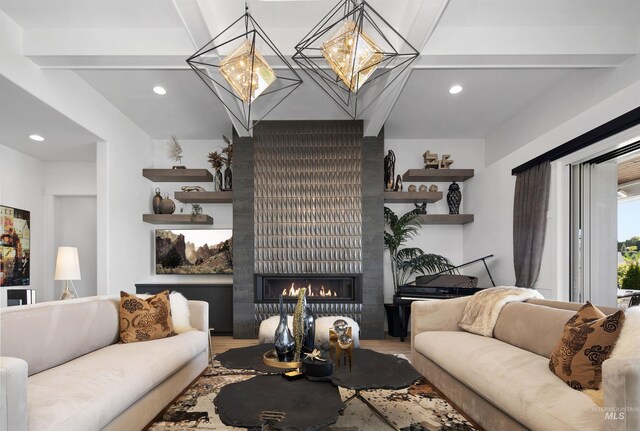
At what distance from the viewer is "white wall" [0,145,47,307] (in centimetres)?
491

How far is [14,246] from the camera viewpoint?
16.4 ft

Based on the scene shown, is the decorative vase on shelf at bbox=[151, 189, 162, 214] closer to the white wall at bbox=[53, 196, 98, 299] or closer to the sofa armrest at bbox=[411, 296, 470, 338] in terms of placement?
the white wall at bbox=[53, 196, 98, 299]

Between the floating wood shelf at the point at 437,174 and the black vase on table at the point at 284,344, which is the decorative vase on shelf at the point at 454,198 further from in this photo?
the black vase on table at the point at 284,344

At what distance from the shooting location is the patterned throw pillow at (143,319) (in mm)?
2889

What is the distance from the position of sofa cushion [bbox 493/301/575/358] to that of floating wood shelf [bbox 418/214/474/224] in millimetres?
2536

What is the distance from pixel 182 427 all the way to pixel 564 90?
4.46 m

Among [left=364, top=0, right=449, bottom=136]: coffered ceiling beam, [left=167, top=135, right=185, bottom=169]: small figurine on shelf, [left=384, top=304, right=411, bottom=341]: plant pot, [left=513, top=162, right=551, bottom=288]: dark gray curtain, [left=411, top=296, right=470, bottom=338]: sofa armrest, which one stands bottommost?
[left=384, top=304, right=411, bottom=341]: plant pot

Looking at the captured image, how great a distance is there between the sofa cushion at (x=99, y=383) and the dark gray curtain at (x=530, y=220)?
364 cm

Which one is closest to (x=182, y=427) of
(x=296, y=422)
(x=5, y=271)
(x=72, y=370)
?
(x=72, y=370)

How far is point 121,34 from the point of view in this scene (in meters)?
3.07

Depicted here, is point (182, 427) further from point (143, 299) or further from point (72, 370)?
point (143, 299)

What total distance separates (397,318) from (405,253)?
100 cm

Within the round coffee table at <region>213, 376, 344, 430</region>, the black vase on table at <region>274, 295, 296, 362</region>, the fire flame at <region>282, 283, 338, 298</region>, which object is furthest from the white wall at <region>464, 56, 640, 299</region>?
the round coffee table at <region>213, 376, 344, 430</region>

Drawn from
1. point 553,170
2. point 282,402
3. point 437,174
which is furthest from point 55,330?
point 437,174
